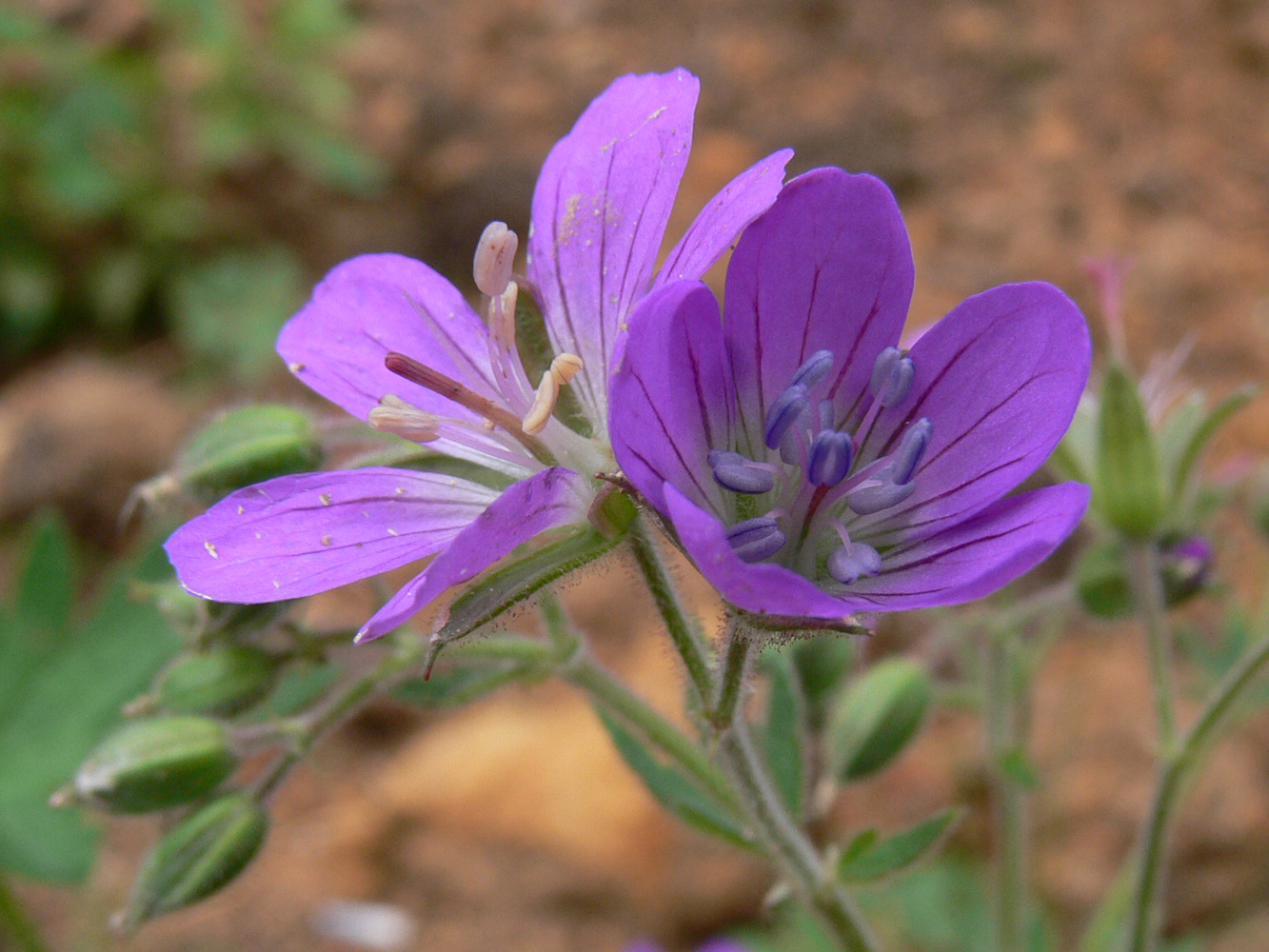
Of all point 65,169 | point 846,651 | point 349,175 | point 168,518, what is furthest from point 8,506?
point 846,651

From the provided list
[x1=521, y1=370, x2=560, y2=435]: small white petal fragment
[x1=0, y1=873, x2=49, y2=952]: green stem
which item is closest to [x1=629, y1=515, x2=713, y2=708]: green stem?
[x1=521, y1=370, x2=560, y2=435]: small white petal fragment

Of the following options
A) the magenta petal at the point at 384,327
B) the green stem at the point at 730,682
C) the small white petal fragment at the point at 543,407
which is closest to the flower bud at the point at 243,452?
the magenta petal at the point at 384,327

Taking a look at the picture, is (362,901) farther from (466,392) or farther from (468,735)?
(466,392)

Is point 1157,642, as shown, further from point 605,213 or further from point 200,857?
point 200,857

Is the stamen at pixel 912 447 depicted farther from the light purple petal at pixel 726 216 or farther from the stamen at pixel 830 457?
the light purple petal at pixel 726 216

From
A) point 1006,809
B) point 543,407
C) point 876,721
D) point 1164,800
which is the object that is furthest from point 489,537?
point 1006,809

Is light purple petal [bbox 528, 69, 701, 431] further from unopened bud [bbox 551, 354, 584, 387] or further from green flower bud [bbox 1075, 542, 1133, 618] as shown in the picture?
green flower bud [bbox 1075, 542, 1133, 618]
